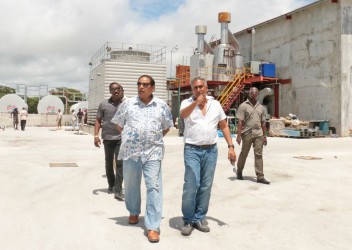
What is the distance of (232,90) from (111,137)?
19.2 meters

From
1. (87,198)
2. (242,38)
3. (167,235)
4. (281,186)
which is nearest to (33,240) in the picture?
(167,235)

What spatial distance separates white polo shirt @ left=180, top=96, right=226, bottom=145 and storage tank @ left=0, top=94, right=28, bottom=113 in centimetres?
3508

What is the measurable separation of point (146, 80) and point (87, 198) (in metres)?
2.45

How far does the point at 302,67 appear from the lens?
2384 cm

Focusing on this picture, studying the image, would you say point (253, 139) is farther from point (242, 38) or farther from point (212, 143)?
point (242, 38)

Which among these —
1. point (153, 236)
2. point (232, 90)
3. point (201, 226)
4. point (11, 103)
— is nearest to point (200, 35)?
point (232, 90)

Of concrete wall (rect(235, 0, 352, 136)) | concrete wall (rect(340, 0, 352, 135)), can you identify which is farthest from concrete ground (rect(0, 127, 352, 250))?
concrete wall (rect(235, 0, 352, 136))

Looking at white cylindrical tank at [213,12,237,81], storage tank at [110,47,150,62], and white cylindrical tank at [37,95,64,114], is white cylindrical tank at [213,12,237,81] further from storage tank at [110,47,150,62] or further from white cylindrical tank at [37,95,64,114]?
white cylindrical tank at [37,95,64,114]

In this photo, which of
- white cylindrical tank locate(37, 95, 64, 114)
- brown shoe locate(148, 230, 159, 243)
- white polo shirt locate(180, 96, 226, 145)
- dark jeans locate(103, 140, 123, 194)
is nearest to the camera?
brown shoe locate(148, 230, 159, 243)

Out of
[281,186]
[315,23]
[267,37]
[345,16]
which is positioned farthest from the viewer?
[267,37]

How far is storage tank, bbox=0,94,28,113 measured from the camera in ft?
119

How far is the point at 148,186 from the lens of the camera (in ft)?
13.8

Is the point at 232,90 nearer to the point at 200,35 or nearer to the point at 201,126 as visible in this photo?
the point at 200,35

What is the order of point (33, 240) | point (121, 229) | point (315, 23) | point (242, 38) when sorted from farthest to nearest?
point (242, 38)
point (315, 23)
point (121, 229)
point (33, 240)
